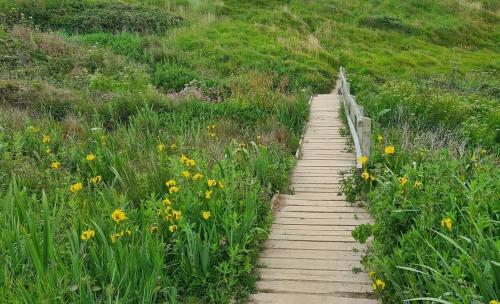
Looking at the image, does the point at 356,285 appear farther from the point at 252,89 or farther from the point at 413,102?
the point at 252,89

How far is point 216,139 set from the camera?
8281mm

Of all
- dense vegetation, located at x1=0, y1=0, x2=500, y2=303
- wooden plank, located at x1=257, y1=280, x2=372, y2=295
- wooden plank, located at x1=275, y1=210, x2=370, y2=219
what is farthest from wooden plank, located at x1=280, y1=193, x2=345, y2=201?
wooden plank, located at x1=257, y1=280, x2=372, y2=295

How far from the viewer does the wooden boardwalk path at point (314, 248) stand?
418cm

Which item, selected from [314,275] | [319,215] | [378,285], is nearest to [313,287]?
[314,275]

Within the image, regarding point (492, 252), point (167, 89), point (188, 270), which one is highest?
point (492, 252)

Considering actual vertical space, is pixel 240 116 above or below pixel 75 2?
below

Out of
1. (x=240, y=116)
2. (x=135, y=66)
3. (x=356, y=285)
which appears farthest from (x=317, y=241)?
(x=135, y=66)

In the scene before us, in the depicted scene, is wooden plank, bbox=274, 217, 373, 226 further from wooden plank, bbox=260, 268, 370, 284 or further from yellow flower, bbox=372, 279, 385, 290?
yellow flower, bbox=372, 279, 385, 290

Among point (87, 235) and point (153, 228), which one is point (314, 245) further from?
point (87, 235)

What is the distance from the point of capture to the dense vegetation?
364cm

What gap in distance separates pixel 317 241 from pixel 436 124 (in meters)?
7.09

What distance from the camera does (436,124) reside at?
11.3 m

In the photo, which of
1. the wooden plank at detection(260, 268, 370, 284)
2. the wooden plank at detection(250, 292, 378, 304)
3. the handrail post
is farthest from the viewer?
the handrail post

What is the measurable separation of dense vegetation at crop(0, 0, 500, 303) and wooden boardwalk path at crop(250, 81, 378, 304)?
0.21 meters
